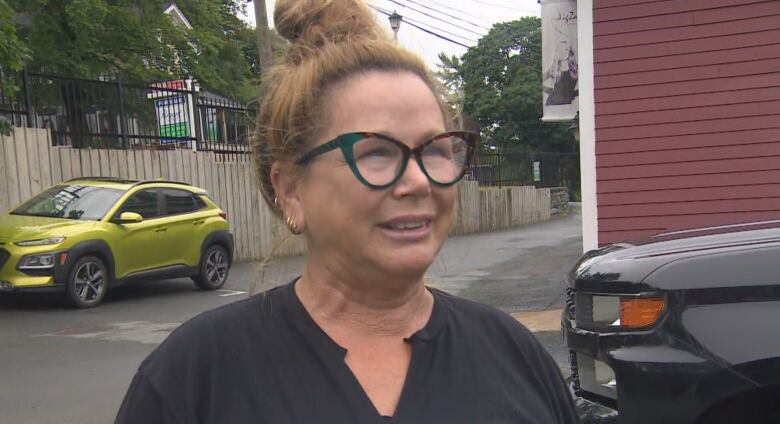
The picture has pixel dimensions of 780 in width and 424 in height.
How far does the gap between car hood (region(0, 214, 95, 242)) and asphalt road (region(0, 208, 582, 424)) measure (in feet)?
3.05

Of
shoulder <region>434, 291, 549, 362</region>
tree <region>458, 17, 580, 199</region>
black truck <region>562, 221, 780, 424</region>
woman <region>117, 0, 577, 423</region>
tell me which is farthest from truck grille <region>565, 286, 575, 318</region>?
tree <region>458, 17, 580, 199</region>

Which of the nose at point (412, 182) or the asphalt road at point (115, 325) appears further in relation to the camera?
the asphalt road at point (115, 325)

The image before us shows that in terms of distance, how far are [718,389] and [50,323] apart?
7259mm

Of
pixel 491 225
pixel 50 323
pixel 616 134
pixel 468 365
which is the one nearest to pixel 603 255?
pixel 468 365

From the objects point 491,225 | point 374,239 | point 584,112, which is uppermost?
point 584,112

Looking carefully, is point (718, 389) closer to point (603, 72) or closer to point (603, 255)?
point (603, 255)

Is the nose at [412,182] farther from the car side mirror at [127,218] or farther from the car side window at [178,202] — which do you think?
the car side window at [178,202]

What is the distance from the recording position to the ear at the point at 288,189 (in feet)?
5.03

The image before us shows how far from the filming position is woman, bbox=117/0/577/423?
136 centimetres

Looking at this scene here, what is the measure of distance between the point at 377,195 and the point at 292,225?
0.27 m

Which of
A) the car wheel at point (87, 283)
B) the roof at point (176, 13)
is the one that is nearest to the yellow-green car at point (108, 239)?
the car wheel at point (87, 283)

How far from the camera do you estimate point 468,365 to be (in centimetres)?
151

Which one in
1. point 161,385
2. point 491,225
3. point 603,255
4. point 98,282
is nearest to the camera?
point 161,385

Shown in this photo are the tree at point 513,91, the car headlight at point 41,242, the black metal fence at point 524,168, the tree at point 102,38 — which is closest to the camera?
the car headlight at point 41,242
